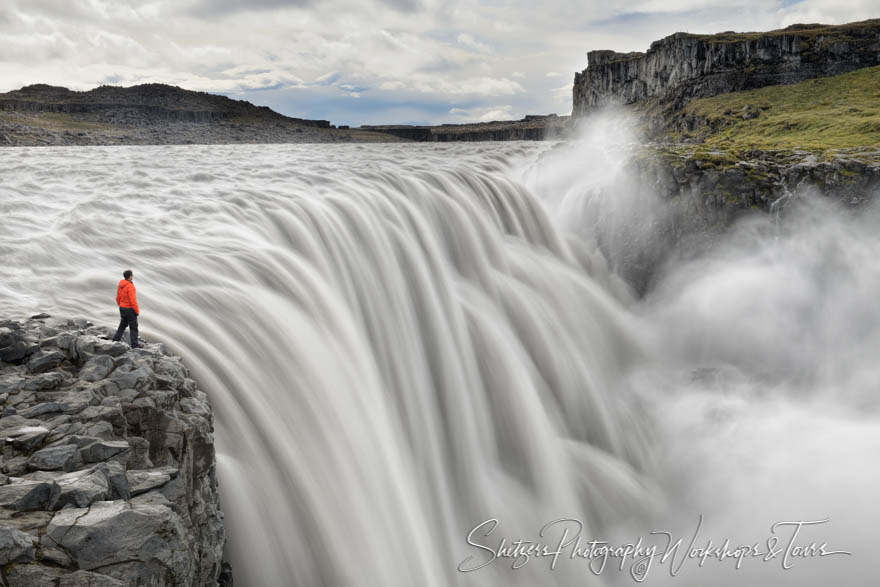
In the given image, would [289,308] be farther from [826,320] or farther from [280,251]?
[826,320]

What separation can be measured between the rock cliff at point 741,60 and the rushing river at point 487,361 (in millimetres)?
85828

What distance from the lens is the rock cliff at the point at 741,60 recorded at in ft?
261

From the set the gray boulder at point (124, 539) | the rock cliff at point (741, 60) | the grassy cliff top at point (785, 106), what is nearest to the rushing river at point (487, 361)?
the gray boulder at point (124, 539)

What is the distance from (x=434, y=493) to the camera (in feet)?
29.7

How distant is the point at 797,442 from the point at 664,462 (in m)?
2.83

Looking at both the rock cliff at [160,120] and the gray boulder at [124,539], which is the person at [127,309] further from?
the rock cliff at [160,120]

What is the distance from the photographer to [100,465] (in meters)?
4.48

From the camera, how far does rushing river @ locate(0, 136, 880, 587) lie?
25.1 feet

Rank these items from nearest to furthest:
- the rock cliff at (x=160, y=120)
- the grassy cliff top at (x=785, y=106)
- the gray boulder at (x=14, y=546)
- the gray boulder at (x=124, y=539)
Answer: the gray boulder at (x=14, y=546), the gray boulder at (x=124, y=539), the grassy cliff top at (x=785, y=106), the rock cliff at (x=160, y=120)

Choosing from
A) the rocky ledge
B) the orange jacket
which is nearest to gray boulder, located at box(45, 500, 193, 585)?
the rocky ledge

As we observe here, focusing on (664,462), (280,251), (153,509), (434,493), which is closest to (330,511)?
(434,493)

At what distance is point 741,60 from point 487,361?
4128 inches

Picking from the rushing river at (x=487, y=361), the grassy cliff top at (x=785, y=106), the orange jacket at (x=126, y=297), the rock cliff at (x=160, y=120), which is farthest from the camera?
the rock cliff at (x=160, y=120)

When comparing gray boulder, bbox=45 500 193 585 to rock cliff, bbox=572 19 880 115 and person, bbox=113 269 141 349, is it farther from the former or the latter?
rock cliff, bbox=572 19 880 115
